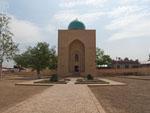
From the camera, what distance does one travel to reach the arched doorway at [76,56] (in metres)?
63.3

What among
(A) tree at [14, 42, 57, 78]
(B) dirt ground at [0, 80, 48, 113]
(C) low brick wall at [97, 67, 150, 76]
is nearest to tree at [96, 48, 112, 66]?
(C) low brick wall at [97, 67, 150, 76]

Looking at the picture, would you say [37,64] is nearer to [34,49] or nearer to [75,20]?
[34,49]

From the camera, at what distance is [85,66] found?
200ft

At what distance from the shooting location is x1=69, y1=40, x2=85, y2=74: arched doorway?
63281 mm

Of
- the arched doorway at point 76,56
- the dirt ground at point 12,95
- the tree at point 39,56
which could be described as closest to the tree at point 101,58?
the arched doorway at point 76,56

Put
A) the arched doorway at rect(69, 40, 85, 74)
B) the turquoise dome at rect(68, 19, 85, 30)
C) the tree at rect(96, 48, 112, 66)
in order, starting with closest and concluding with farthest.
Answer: the arched doorway at rect(69, 40, 85, 74) → the turquoise dome at rect(68, 19, 85, 30) → the tree at rect(96, 48, 112, 66)

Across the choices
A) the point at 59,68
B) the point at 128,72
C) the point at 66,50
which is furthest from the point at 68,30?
the point at 128,72

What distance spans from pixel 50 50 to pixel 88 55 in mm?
8384

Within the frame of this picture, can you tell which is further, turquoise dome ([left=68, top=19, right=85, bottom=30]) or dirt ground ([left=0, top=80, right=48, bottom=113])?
turquoise dome ([left=68, top=19, right=85, bottom=30])

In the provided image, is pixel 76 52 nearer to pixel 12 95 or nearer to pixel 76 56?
pixel 76 56

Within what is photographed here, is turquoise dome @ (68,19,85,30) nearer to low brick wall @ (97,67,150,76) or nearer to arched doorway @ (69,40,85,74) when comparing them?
arched doorway @ (69,40,85,74)

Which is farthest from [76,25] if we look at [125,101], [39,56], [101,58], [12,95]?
[125,101]

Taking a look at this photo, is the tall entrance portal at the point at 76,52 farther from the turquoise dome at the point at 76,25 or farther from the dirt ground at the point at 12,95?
the dirt ground at the point at 12,95

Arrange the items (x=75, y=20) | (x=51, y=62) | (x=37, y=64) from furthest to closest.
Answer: (x=75, y=20)
(x=51, y=62)
(x=37, y=64)
